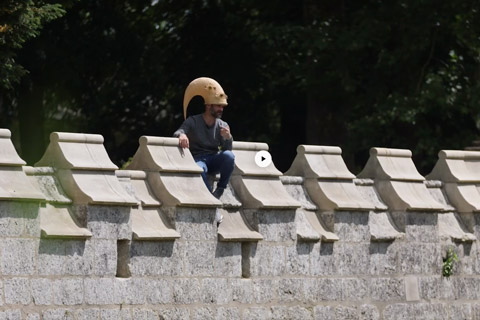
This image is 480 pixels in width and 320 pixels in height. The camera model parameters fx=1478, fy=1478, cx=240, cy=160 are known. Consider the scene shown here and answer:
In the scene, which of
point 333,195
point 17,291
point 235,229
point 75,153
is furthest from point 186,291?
point 333,195

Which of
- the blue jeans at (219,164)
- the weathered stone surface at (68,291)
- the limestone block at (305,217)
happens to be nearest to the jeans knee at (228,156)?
the blue jeans at (219,164)

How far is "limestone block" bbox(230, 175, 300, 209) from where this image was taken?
1333cm

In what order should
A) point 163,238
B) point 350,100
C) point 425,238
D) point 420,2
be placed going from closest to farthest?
point 163,238 < point 425,238 < point 420,2 < point 350,100

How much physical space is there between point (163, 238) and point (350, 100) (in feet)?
45.7

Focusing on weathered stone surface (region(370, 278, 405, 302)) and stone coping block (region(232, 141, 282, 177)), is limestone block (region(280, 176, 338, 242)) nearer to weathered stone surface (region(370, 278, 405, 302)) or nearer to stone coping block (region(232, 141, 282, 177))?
stone coping block (region(232, 141, 282, 177))

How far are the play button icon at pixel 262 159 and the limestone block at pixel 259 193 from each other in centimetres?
12

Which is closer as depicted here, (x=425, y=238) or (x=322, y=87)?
(x=425, y=238)

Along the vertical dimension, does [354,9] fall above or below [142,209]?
above

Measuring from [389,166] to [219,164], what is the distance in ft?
8.46

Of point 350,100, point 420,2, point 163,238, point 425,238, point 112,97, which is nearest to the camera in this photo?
point 163,238

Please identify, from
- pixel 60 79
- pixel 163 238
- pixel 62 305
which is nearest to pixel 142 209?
pixel 163 238

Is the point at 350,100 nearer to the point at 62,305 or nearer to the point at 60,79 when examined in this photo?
the point at 60,79

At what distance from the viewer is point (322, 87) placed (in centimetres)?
2539

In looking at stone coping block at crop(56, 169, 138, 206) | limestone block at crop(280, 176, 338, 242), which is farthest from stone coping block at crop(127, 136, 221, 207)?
limestone block at crop(280, 176, 338, 242)
